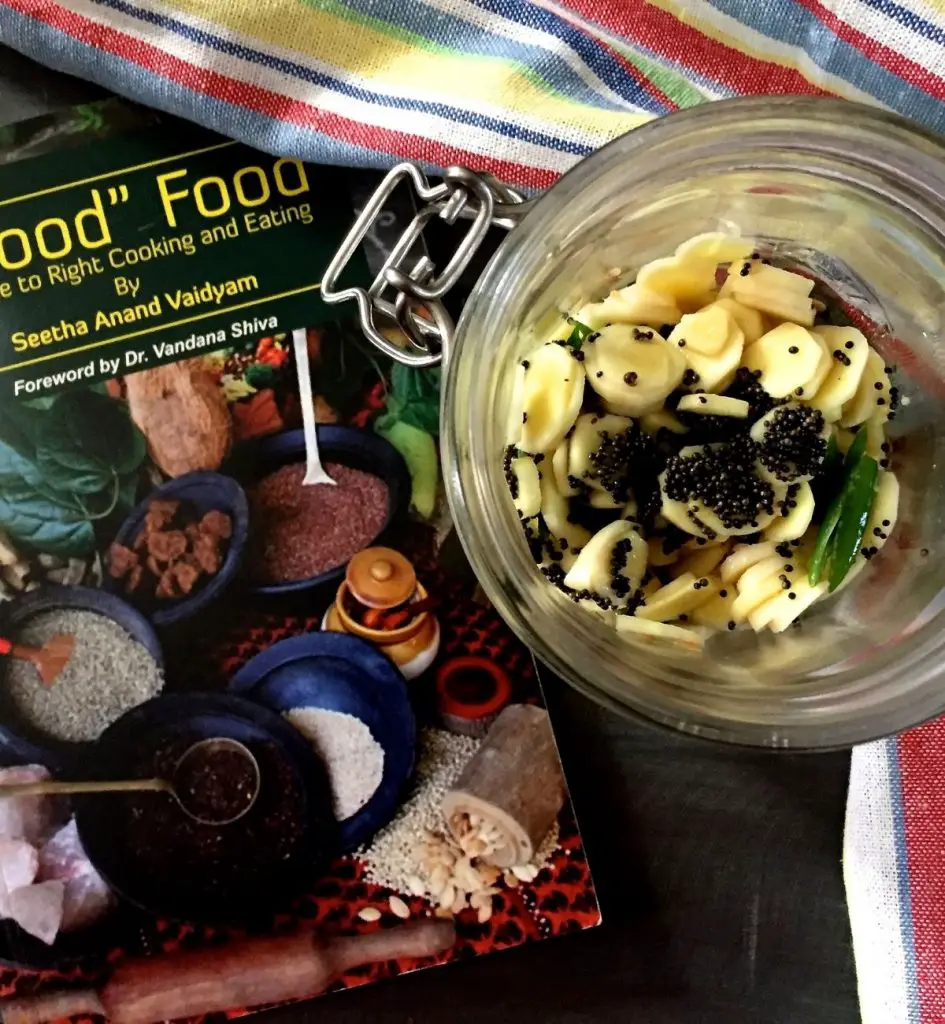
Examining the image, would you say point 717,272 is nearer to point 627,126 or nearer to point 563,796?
point 627,126

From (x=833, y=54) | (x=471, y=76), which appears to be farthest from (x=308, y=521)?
(x=833, y=54)

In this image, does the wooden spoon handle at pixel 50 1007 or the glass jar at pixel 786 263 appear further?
the wooden spoon handle at pixel 50 1007

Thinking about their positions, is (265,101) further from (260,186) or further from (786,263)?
(786,263)

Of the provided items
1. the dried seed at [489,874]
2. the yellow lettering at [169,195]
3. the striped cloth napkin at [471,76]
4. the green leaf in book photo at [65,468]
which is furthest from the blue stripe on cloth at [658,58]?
the dried seed at [489,874]

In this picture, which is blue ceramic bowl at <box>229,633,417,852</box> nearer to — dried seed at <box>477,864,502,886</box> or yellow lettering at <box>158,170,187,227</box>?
dried seed at <box>477,864,502,886</box>

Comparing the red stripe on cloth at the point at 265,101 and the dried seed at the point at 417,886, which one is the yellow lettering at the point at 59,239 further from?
the dried seed at the point at 417,886

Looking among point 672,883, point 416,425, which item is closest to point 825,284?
point 416,425
